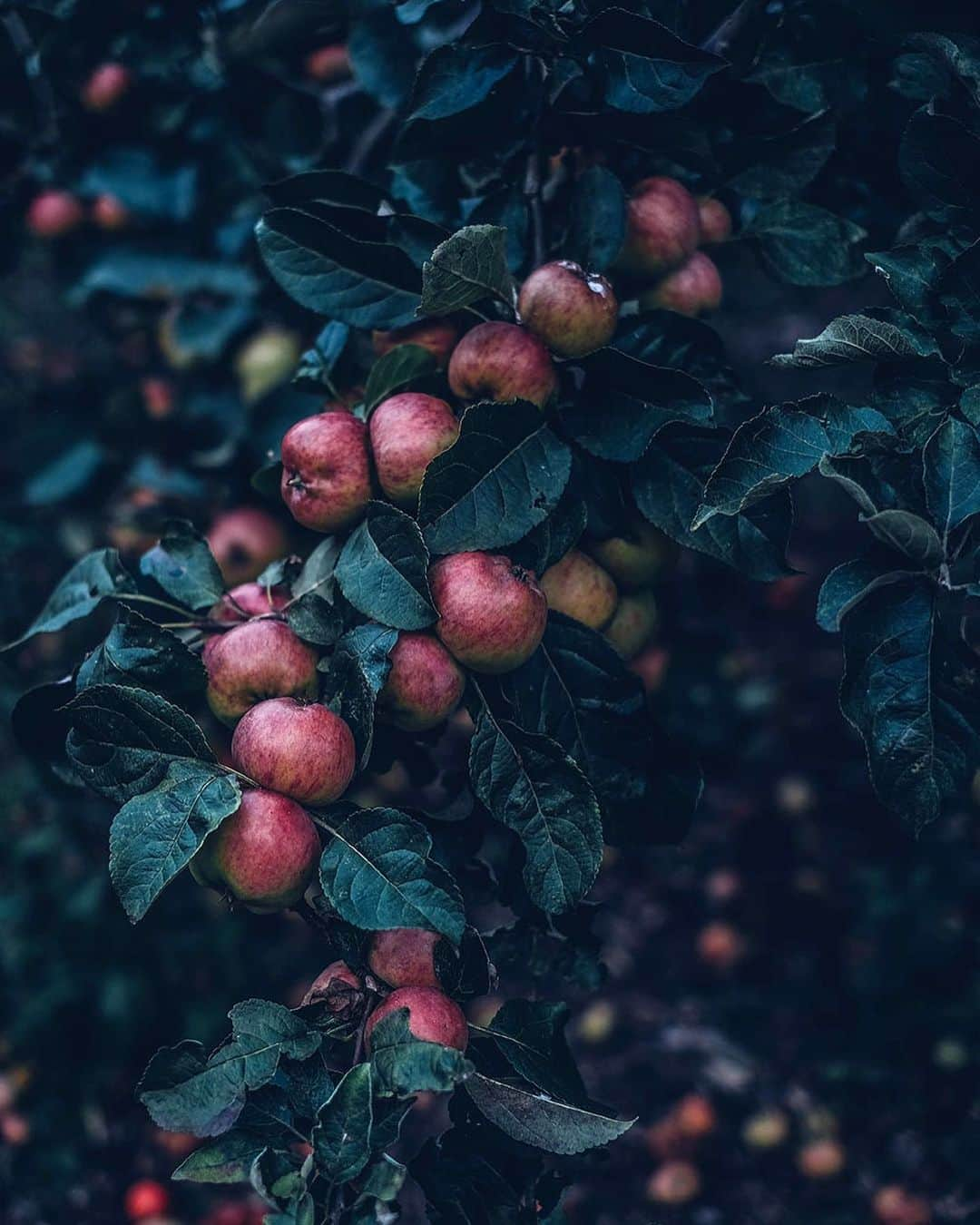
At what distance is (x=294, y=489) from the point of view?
1048 millimetres

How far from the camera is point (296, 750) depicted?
91 cm

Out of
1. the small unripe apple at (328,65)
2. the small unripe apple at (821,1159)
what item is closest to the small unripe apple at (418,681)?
the small unripe apple at (328,65)

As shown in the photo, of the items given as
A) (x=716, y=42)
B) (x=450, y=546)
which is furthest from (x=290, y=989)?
(x=716, y=42)

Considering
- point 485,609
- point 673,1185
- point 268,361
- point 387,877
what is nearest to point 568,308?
point 485,609

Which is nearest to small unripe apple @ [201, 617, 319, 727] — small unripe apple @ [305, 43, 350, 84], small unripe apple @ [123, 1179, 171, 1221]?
small unripe apple @ [305, 43, 350, 84]

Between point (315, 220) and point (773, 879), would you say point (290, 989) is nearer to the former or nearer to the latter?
point (773, 879)

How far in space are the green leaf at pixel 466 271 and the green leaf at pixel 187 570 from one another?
0.36 meters

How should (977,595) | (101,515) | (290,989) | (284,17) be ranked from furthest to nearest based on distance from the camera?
(290,989)
(101,515)
(284,17)
(977,595)

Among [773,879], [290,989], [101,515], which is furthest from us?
[773,879]

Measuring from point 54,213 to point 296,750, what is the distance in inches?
54.7

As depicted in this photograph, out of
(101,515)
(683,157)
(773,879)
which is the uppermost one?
(683,157)

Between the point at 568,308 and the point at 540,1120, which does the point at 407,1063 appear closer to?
the point at 540,1120

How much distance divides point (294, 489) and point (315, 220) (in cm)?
29

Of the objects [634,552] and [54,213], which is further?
[54,213]
